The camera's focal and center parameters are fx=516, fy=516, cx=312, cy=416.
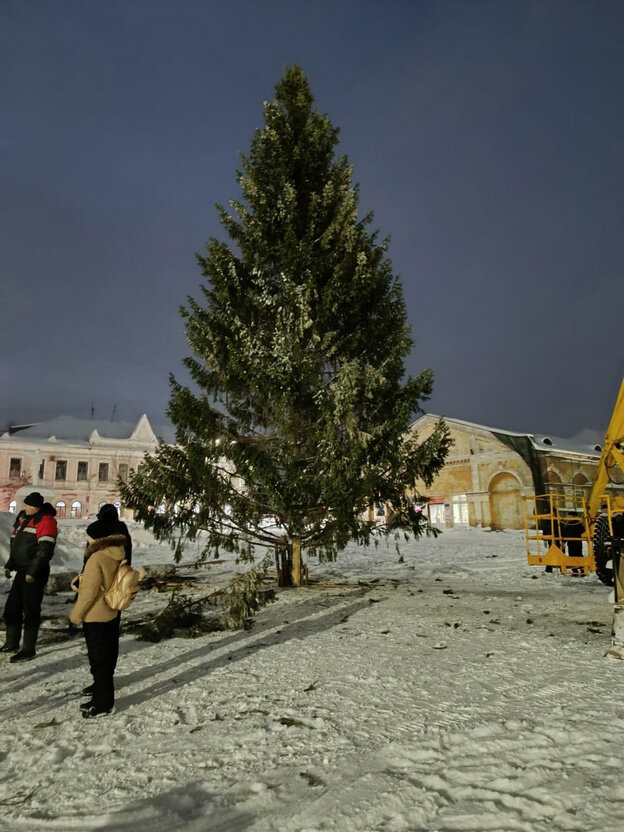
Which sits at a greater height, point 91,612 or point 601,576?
point 91,612

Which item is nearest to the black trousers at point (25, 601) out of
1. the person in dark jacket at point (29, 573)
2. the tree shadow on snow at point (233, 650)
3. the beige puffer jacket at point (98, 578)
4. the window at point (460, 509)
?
the person in dark jacket at point (29, 573)

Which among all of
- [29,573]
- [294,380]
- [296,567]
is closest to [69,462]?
[296,567]

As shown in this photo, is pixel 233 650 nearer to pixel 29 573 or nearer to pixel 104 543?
pixel 104 543

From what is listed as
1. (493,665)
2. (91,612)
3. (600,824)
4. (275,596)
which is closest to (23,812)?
(91,612)

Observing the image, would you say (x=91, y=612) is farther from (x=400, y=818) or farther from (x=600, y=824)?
(x=600, y=824)

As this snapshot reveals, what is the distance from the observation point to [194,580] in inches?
560

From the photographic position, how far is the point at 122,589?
16.6 ft

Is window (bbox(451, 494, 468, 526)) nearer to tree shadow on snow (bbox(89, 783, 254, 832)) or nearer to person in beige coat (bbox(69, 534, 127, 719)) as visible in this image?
person in beige coat (bbox(69, 534, 127, 719))

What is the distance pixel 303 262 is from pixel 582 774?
10.6 m

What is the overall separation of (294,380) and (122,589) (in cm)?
641

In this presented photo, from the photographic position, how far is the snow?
9.53ft

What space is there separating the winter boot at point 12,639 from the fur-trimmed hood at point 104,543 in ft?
9.12

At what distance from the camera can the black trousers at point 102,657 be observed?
468cm

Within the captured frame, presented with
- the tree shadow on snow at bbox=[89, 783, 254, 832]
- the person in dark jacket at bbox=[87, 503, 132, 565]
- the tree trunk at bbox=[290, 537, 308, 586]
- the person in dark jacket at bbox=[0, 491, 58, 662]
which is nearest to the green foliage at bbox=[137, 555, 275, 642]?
the person in dark jacket at bbox=[0, 491, 58, 662]
